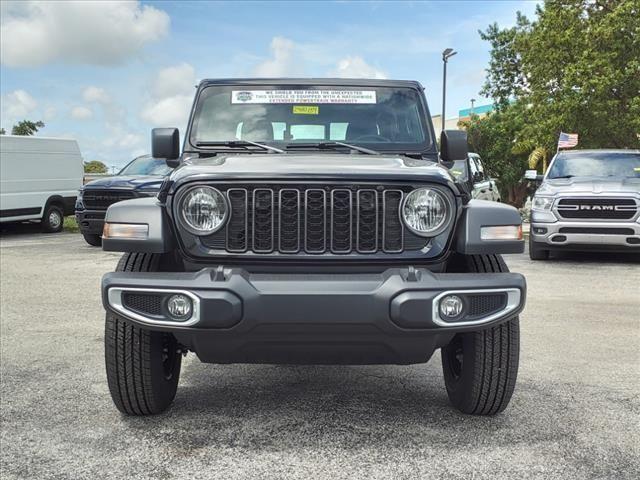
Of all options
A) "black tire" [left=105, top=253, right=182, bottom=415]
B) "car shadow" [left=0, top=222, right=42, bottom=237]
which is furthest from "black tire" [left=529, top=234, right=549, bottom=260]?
"car shadow" [left=0, top=222, right=42, bottom=237]

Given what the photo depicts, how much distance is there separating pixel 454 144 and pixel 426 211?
4.25ft

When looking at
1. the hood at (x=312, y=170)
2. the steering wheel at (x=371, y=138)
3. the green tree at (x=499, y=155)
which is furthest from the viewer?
the green tree at (x=499, y=155)

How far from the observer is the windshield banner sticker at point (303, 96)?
4547mm

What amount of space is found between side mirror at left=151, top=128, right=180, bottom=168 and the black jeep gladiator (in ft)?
3.20

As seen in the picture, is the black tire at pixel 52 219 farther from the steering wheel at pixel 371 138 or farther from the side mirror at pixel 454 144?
the side mirror at pixel 454 144

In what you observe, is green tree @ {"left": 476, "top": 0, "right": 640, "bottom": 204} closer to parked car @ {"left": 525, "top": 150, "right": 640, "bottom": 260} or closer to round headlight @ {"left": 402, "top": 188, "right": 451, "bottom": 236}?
parked car @ {"left": 525, "top": 150, "right": 640, "bottom": 260}

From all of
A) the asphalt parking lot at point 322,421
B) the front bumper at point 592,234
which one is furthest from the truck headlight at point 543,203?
the asphalt parking lot at point 322,421

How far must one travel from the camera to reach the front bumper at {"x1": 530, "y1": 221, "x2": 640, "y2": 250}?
10.0 metres

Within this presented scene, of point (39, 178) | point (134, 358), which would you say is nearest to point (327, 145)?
point (134, 358)

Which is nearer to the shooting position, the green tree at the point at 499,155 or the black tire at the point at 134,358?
the black tire at the point at 134,358

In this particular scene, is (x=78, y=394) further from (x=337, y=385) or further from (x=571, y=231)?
(x=571, y=231)

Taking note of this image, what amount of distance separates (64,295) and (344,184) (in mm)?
5524

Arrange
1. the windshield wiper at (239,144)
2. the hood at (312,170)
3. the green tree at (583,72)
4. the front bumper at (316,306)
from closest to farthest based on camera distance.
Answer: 1. the front bumper at (316,306)
2. the hood at (312,170)
3. the windshield wiper at (239,144)
4. the green tree at (583,72)

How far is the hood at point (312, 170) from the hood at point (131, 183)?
889 cm
